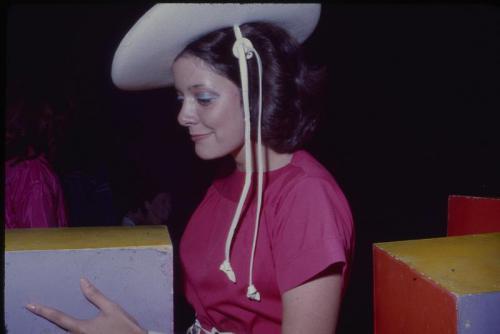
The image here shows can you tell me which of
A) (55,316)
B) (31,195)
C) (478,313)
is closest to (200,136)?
(55,316)

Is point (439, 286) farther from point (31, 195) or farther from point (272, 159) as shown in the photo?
point (31, 195)

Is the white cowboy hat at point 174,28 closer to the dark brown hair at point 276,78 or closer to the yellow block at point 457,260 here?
the dark brown hair at point 276,78

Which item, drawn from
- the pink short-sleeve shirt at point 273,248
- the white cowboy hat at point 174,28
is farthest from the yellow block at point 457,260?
the white cowboy hat at point 174,28

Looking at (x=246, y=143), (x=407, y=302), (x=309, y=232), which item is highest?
(x=246, y=143)

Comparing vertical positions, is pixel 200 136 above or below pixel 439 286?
above

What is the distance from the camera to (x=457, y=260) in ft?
2.65

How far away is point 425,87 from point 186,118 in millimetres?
862

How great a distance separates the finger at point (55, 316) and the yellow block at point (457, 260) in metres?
0.49

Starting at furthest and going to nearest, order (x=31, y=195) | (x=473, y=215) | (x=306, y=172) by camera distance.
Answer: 1. (x=31, y=195)
2. (x=473, y=215)
3. (x=306, y=172)

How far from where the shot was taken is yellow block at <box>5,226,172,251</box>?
73cm

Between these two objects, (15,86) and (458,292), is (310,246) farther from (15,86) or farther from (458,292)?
(15,86)

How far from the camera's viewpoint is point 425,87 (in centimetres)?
151

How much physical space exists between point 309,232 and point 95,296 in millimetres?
330

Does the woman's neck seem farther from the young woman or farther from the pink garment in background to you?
the pink garment in background
